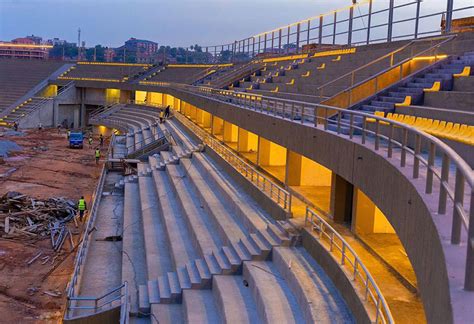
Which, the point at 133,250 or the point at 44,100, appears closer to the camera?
the point at 133,250

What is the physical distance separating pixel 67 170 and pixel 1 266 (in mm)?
18995

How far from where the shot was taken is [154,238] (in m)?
16.8

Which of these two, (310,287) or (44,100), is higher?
(44,100)

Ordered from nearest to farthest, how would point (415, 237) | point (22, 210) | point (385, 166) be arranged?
point (415, 237)
point (385, 166)
point (22, 210)

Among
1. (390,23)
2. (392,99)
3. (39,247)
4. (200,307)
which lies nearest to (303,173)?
(392,99)

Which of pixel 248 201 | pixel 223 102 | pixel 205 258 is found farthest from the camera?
pixel 223 102

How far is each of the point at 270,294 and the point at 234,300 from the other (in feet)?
2.87

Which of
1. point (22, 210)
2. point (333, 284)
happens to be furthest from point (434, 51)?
point (22, 210)

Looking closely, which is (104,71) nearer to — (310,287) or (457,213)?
(310,287)

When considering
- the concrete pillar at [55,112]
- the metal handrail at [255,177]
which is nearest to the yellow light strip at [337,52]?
the metal handrail at [255,177]

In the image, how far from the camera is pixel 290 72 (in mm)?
29672

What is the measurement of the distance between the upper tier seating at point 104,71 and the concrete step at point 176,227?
44.3 meters

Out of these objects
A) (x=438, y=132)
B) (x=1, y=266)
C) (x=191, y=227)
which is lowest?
(x=1, y=266)

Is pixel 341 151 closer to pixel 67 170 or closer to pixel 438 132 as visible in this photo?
pixel 438 132
